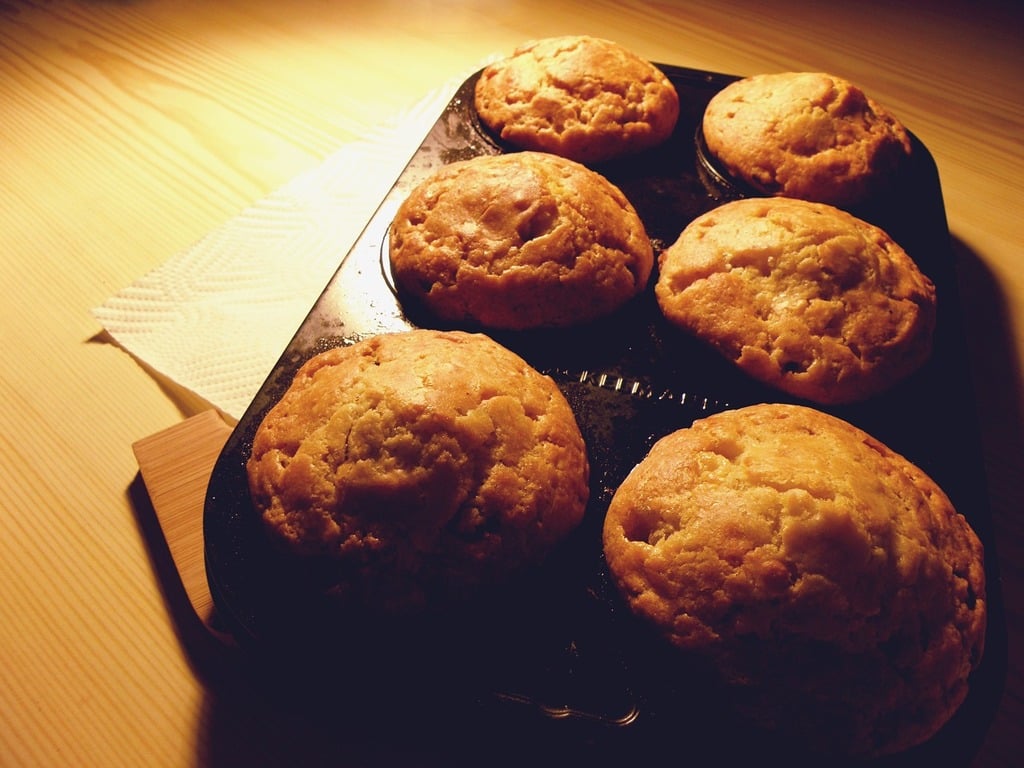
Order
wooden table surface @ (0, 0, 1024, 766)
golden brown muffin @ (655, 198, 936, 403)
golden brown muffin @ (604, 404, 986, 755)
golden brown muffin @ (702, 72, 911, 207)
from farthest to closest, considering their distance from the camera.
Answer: golden brown muffin @ (702, 72, 911, 207), golden brown muffin @ (655, 198, 936, 403), wooden table surface @ (0, 0, 1024, 766), golden brown muffin @ (604, 404, 986, 755)

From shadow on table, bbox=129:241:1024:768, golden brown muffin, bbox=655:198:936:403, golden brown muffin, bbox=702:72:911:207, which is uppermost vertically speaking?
golden brown muffin, bbox=702:72:911:207

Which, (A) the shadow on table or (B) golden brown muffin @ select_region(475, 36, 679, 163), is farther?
(B) golden brown muffin @ select_region(475, 36, 679, 163)

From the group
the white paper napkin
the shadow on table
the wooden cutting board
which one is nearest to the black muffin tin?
the shadow on table

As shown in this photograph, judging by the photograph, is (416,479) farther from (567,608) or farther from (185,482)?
(185,482)

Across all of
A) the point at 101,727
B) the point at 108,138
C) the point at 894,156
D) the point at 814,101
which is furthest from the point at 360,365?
the point at 108,138

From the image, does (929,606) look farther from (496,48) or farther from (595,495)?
(496,48)

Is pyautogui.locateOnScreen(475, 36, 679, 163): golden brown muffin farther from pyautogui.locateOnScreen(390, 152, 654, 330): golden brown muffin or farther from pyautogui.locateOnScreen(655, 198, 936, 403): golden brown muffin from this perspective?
pyautogui.locateOnScreen(655, 198, 936, 403): golden brown muffin

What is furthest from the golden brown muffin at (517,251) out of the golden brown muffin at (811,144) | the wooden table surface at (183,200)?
the wooden table surface at (183,200)

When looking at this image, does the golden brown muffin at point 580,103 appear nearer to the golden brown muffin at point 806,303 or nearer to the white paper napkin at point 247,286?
the golden brown muffin at point 806,303
